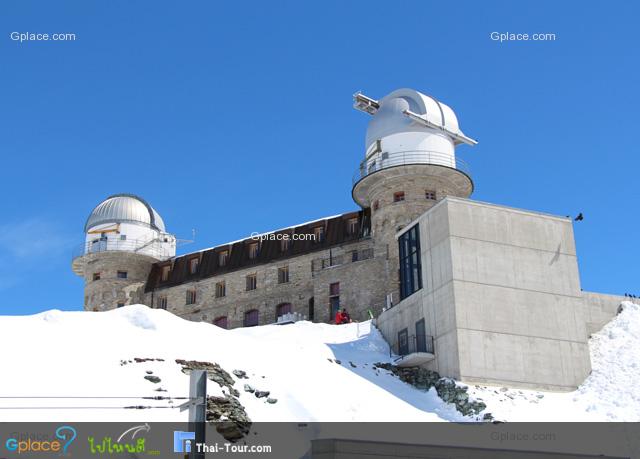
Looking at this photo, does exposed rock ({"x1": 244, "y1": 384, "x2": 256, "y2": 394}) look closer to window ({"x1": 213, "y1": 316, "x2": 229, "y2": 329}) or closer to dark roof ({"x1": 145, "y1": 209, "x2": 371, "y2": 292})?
dark roof ({"x1": 145, "y1": 209, "x2": 371, "y2": 292})

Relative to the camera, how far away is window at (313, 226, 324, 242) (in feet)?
174

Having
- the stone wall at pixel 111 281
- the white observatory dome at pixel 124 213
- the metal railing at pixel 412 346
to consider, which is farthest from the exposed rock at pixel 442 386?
the white observatory dome at pixel 124 213

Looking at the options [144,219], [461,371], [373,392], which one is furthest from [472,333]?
[144,219]

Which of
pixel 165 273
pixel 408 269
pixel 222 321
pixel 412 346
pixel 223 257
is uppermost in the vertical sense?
pixel 223 257

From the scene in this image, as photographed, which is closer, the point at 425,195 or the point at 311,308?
the point at 425,195

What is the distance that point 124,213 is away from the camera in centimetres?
6009

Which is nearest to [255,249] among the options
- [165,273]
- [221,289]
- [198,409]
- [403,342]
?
[221,289]

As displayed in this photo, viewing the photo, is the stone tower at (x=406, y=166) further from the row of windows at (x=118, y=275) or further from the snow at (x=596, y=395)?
the row of windows at (x=118, y=275)

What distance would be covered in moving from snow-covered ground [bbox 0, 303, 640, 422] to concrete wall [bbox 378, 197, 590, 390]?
1.14 metres

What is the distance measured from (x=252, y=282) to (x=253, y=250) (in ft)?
8.74

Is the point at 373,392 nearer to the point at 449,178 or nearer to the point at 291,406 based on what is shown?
the point at 291,406

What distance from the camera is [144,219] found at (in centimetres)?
6097

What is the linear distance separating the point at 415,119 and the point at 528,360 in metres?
18.1

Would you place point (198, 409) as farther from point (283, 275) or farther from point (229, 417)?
point (283, 275)
